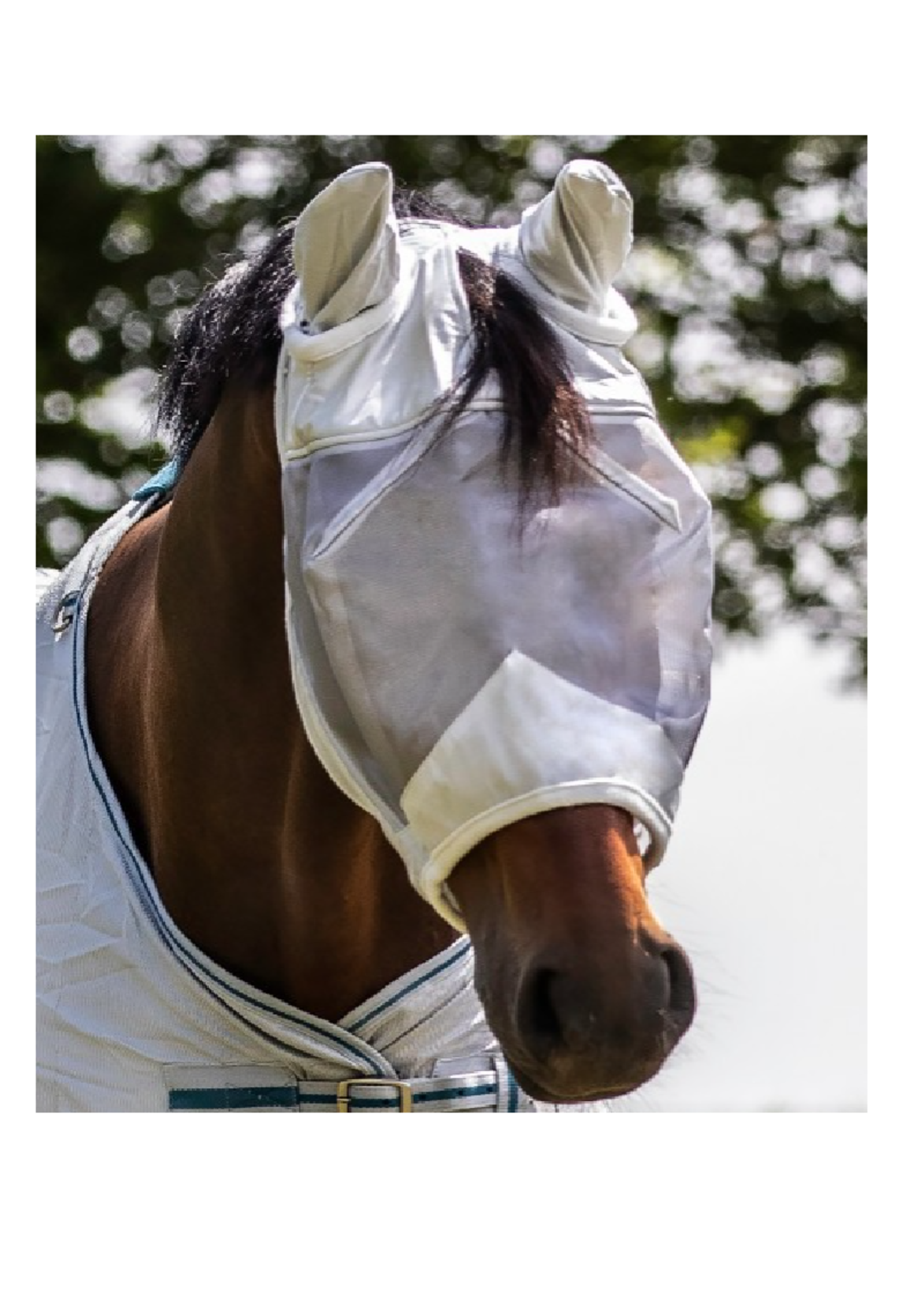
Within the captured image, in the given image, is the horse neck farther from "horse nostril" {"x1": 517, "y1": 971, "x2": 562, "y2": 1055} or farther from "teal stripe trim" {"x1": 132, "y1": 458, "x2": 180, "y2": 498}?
"horse nostril" {"x1": 517, "y1": 971, "x2": 562, "y2": 1055}

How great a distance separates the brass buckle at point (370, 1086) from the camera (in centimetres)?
186

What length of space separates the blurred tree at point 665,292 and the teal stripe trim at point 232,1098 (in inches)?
77.5

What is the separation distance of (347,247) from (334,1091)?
88 cm

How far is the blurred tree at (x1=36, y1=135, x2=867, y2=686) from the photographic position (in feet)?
12.8

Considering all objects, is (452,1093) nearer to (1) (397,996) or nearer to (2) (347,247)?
(1) (397,996)

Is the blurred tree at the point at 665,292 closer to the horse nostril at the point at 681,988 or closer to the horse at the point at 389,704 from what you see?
the horse at the point at 389,704

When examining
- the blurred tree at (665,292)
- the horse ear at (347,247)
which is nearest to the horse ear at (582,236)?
the horse ear at (347,247)

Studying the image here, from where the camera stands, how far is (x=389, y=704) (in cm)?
146

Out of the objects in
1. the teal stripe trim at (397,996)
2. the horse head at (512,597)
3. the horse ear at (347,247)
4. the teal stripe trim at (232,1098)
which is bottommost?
the teal stripe trim at (232,1098)

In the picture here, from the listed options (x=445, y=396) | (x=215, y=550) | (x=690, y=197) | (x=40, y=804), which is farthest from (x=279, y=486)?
(x=690, y=197)

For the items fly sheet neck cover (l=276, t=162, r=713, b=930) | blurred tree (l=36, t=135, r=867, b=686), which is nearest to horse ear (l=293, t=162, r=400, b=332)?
fly sheet neck cover (l=276, t=162, r=713, b=930)

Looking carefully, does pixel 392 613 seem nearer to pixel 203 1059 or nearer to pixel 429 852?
pixel 429 852

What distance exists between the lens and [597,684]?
55.6 inches

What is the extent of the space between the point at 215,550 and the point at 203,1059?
1.83ft
